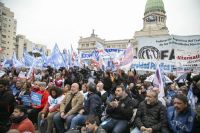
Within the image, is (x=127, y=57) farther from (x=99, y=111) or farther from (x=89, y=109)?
(x=89, y=109)

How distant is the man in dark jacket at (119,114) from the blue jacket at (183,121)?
1064 mm

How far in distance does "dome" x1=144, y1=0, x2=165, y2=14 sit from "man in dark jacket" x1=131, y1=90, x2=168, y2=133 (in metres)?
88.7

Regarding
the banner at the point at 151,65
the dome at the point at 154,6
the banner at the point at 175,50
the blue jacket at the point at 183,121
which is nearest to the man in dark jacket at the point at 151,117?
the blue jacket at the point at 183,121

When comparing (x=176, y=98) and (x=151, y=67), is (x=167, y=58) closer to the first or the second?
(x=151, y=67)

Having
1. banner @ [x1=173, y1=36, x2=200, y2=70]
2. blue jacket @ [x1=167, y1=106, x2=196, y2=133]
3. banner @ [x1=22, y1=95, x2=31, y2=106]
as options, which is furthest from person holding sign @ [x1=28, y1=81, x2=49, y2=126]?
banner @ [x1=173, y1=36, x2=200, y2=70]

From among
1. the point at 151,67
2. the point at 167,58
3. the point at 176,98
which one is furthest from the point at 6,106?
the point at 167,58

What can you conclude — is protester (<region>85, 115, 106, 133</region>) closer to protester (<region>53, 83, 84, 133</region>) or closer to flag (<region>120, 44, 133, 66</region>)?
protester (<region>53, 83, 84, 133</region>)

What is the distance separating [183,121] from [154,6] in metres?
90.1

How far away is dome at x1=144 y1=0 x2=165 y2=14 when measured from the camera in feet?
299

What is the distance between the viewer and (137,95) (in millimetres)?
8805

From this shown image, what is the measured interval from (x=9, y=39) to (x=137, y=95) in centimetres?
7851

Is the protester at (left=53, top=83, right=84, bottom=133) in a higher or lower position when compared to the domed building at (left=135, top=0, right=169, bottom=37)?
lower

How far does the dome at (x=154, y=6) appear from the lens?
9106cm

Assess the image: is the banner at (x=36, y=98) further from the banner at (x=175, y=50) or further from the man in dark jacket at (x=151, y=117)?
the banner at (x=175, y=50)
